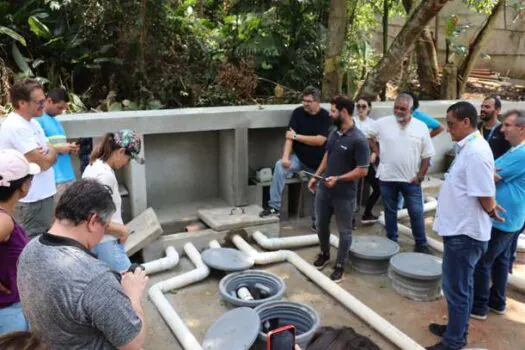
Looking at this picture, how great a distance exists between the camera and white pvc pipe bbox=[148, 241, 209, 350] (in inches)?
144

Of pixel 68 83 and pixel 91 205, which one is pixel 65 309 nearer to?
pixel 91 205

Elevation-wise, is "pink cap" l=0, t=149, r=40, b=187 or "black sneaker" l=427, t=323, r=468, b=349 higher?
"pink cap" l=0, t=149, r=40, b=187

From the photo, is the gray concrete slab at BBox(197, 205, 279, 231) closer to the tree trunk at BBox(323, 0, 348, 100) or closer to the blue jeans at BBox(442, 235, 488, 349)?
the blue jeans at BBox(442, 235, 488, 349)

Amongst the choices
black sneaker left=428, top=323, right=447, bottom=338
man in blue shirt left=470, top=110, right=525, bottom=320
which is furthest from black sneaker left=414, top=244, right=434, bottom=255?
black sneaker left=428, top=323, right=447, bottom=338

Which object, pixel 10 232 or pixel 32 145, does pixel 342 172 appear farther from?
pixel 10 232

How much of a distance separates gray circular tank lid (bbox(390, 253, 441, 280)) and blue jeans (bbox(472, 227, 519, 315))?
43 centimetres

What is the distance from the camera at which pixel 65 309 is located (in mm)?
1794

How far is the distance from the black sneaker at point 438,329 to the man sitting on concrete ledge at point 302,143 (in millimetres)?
2504

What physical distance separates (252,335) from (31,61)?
7.68 metres

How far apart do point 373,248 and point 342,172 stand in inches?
39.0

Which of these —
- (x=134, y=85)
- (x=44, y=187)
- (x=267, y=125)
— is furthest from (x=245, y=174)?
(x=134, y=85)

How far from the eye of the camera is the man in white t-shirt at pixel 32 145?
3814mm

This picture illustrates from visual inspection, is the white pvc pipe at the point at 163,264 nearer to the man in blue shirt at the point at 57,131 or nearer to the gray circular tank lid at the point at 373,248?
the man in blue shirt at the point at 57,131

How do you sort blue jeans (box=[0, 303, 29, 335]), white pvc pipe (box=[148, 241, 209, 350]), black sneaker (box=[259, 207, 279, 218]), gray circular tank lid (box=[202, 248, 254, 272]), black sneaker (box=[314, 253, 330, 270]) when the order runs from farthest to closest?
black sneaker (box=[259, 207, 279, 218])
black sneaker (box=[314, 253, 330, 270])
gray circular tank lid (box=[202, 248, 254, 272])
white pvc pipe (box=[148, 241, 209, 350])
blue jeans (box=[0, 303, 29, 335])
